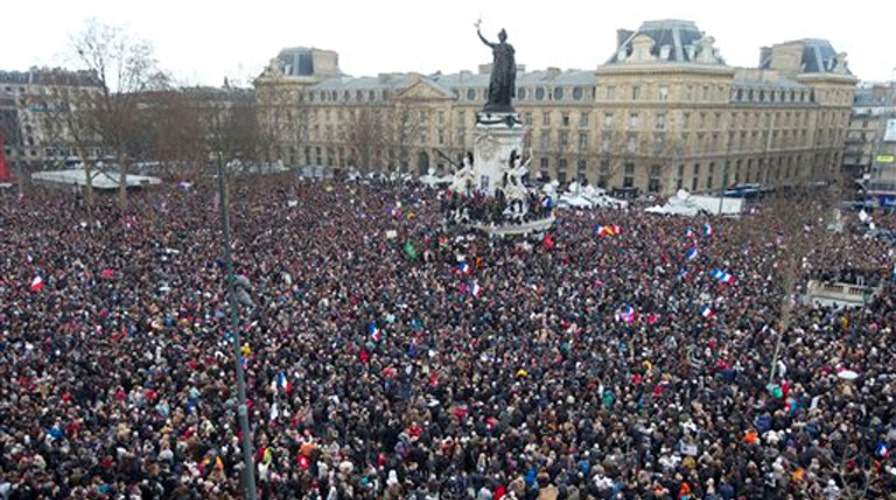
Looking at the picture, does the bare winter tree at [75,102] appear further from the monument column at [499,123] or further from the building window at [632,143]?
the building window at [632,143]

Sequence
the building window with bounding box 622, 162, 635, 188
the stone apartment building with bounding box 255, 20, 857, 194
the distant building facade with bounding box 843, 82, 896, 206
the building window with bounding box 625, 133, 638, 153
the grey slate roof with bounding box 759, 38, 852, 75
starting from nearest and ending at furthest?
the stone apartment building with bounding box 255, 20, 857, 194 < the building window with bounding box 625, 133, 638, 153 < the building window with bounding box 622, 162, 635, 188 < the distant building facade with bounding box 843, 82, 896, 206 < the grey slate roof with bounding box 759, 38, 852, 75

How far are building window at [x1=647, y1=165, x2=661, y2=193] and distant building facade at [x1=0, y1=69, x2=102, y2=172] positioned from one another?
157 ft

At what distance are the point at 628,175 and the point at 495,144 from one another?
33.8m

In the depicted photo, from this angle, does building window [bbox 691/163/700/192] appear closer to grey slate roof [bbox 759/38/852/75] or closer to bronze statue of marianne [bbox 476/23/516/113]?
grey slate roof [bbox 759/38/852/75]

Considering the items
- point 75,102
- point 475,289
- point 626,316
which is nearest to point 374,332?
point 475,289

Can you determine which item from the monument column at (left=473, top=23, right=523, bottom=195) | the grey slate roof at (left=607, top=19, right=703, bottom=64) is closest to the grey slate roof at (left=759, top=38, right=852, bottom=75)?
the grey slate roof at (left=607, top=19, right=703, bottom=64)

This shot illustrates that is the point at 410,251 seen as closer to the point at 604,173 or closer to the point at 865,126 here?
the point at 604,173

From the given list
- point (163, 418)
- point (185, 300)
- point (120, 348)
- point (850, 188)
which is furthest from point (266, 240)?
point (850, 188)

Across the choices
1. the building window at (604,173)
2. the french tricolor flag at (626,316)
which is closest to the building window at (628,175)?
the building window at (604,173)

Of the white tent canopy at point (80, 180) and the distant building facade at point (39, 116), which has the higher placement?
the distant building facade at point (39, 116)

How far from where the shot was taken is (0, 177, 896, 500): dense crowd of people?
43.7 feet

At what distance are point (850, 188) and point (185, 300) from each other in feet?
234

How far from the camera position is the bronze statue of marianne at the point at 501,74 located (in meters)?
37.9

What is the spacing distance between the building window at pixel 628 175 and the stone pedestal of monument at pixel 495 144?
32.3 m
